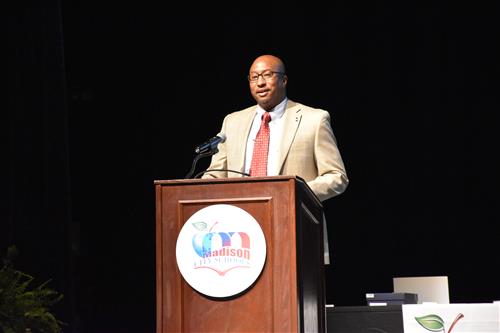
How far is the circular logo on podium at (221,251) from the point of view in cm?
233

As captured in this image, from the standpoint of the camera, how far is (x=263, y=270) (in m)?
2.34

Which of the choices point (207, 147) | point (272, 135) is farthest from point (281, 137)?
point (207, 147)

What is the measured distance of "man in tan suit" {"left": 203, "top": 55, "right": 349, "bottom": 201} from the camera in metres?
3.34

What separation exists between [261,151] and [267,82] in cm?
28

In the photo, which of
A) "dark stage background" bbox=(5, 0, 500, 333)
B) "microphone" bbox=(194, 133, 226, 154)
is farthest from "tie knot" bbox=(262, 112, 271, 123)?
"dark stage background" bbox=(5, 0, 500, 333)

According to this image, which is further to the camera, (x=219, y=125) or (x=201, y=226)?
(x=219, y=125)

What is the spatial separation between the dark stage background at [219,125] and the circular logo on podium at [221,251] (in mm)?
2958

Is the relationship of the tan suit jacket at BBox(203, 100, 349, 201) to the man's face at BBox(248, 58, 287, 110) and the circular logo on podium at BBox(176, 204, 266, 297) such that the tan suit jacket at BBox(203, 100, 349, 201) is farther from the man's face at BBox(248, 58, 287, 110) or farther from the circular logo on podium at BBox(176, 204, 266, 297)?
the circular logo on podium at BBox(176, 204, 266, 297)

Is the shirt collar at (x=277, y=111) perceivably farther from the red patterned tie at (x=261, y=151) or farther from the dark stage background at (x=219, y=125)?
the dark stage background at (x=219, y=125)

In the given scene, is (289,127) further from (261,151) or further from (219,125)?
(219,125)

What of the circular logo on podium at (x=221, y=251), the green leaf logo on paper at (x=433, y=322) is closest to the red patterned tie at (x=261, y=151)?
the green leaf logo on paper at (x=433, y=322)

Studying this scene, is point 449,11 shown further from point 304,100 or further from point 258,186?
point 258,186

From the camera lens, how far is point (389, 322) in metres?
3.60

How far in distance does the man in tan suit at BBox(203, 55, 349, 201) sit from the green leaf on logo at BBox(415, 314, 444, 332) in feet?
2.25
